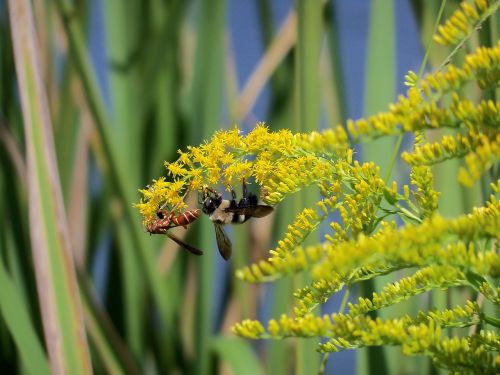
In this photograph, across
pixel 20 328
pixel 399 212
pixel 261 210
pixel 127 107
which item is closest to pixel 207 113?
pixel 127 107

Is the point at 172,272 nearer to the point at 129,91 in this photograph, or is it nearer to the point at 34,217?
the point at 129,91

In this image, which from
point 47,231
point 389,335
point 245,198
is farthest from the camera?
point 47,231

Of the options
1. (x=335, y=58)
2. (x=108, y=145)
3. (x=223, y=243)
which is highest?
(x=335, y=58)

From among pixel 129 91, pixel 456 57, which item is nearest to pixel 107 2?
pixel 129 91

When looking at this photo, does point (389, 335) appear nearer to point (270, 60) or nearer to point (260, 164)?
point (260, 164)

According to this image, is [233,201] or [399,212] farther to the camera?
[233,201]

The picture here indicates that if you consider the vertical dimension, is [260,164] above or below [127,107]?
below
